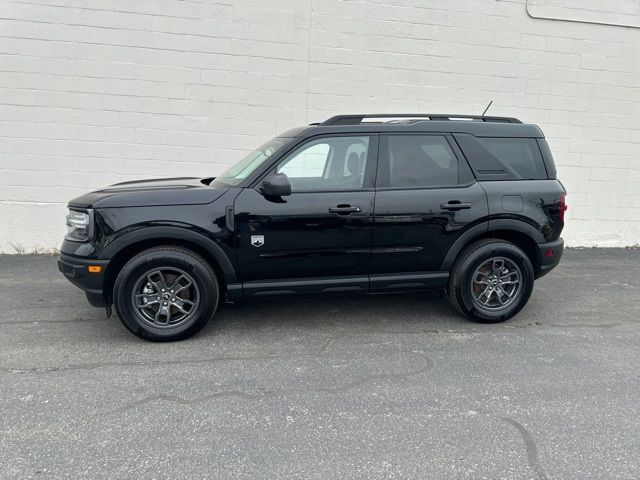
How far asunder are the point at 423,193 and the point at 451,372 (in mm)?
1603

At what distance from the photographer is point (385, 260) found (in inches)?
166

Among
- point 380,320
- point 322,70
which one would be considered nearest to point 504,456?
point 380,320

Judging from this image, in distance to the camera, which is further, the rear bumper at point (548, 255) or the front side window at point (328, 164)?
the rear bumper at point (548, 255)

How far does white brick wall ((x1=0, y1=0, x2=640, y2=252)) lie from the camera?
6.86 meters

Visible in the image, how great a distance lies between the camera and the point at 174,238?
3850 millimetres

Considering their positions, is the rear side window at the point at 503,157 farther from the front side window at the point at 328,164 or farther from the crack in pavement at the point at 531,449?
the crack in pavement at the point at 531,449

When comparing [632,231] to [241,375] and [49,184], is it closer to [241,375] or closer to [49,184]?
[241,375]

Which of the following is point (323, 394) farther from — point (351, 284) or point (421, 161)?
point (421, 161)

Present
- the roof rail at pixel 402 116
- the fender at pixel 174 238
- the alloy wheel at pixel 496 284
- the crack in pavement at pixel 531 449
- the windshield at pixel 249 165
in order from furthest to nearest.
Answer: the alloy wheel at pixel 496 284 → the roof rail at pixel 402 116 → the windshield at pixel 249 165 → the fender at pixel 174 238 → the crack in pavement at pixel 531 449

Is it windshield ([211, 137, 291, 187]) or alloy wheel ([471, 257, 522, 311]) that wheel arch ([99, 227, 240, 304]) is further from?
alloy wheel ([471, 257, 522, 311])

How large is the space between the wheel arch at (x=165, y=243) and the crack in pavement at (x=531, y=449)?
2.36 meters

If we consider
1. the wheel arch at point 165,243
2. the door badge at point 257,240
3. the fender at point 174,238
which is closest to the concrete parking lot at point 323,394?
the wheel arch at point 165,243

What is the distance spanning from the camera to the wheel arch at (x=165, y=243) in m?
3.76

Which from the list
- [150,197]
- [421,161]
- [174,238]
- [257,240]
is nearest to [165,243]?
[174,238]
